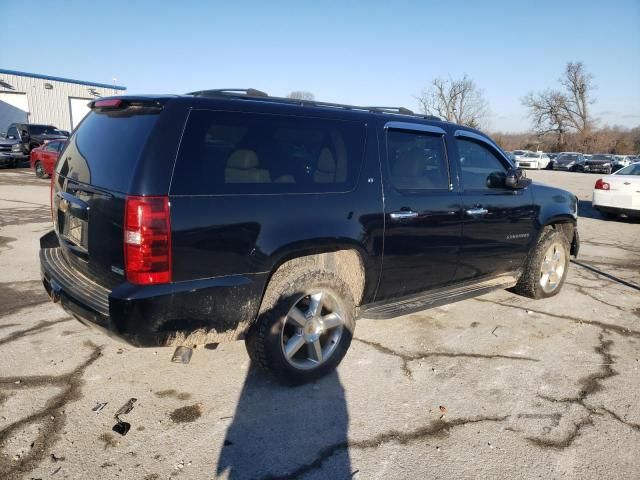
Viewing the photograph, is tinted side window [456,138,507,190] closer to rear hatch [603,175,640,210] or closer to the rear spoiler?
the rear spoiler

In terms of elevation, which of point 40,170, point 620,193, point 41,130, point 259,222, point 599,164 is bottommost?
point 620,193

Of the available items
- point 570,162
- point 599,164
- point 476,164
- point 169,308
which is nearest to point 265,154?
point 169,308

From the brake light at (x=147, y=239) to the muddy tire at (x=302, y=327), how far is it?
0.76 metres

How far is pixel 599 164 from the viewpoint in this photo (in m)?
40.2

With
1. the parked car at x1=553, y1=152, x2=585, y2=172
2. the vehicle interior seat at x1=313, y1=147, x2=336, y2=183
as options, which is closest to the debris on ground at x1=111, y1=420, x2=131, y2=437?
the vehicle interior seat at x1=313, y1=147, x2=336, y2=183

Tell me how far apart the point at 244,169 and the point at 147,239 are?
0.72 m

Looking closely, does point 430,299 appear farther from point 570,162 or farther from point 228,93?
point 570,162

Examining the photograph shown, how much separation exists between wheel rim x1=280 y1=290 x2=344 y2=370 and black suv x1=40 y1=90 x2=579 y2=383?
1cm

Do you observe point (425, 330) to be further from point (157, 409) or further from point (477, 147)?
point (157, 409)

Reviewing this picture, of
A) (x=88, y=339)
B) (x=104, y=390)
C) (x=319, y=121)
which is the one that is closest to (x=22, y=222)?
(x=88, y=339)

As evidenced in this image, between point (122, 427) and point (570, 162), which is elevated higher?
point (570, 162)

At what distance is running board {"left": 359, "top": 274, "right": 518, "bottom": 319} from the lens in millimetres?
3660

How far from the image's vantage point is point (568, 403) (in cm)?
320

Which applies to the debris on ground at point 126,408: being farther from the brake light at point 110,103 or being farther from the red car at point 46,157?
the red car at point 46,157
